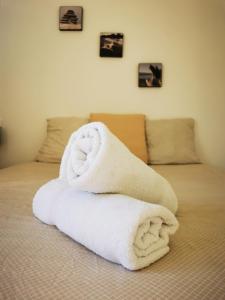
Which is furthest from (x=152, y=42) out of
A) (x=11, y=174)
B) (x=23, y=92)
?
(x=11, y=174)

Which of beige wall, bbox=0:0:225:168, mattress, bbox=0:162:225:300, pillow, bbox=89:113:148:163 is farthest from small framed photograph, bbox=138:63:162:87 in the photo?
mattress, bbox=0:162:225:300

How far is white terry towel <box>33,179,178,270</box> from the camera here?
0.50 meters

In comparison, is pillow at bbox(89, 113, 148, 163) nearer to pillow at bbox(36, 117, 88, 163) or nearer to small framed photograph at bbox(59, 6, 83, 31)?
pillow at bbox(36, 117, 88, 163)

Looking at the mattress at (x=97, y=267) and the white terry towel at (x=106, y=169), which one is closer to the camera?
the mattress at (x=97, y=267)

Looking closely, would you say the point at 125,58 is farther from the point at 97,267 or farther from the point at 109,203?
the point at 97,267

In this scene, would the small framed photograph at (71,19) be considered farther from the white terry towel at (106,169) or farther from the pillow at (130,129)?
the white terry towel at (106,169)

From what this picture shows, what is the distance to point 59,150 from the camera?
6.57 feet

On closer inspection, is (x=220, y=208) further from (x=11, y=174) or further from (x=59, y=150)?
(x=59, y=150)

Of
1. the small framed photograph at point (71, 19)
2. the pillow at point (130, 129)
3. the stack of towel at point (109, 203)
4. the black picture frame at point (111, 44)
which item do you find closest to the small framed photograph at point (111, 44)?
the black picture frame at point (111, 44)

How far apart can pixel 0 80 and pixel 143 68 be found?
4.19 feet

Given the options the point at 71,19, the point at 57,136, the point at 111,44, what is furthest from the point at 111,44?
the point at 57,136

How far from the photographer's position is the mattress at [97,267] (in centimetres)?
43

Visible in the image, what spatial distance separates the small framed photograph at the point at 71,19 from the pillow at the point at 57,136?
0.81m

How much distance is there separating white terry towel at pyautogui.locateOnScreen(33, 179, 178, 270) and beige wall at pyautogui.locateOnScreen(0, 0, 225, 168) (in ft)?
5.84
